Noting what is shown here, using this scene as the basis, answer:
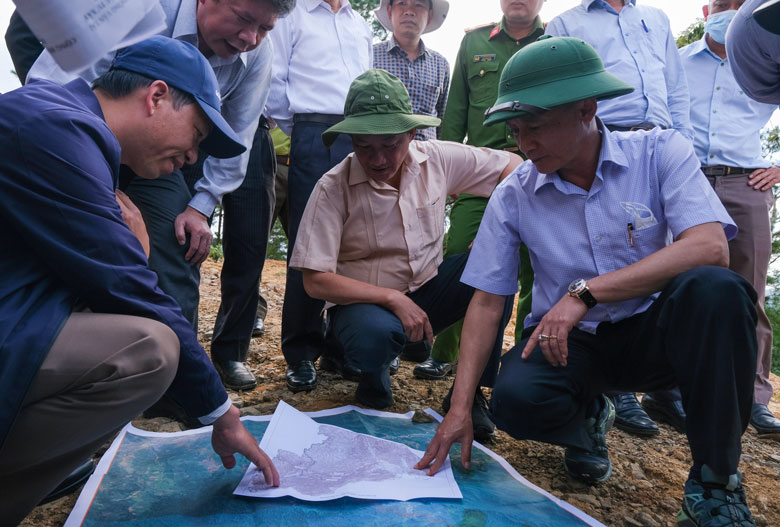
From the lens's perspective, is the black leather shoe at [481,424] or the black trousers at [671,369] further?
the black leather shoe at [481,424]

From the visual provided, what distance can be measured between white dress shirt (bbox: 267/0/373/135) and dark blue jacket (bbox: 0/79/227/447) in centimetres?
177

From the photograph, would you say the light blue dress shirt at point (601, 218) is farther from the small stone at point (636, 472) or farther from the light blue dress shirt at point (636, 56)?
the light blue dress shirt at point (636, 56)

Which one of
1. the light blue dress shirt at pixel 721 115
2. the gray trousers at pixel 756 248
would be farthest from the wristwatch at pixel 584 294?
the light blue dress shirt at pixel 721 115

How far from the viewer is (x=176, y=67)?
4.62ft

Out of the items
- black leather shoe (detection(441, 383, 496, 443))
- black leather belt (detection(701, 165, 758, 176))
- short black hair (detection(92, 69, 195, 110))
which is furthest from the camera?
black leather belt (detection(701, 165, 758, 176))

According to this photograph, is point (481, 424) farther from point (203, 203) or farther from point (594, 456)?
point (203, 203)

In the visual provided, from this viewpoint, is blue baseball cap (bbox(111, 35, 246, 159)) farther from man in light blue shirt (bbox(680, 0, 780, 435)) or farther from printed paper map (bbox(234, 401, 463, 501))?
Result: man in light blue shirt (bbox(680, 0, 780, 435))

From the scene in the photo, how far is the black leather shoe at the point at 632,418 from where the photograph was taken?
2.45 m

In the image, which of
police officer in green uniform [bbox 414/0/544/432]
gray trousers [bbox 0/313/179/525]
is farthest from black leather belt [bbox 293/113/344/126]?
gray trousers [bbox 0/313/179/525]

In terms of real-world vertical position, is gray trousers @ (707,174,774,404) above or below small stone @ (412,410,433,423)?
above

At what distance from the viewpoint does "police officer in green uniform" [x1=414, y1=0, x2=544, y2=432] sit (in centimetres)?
302

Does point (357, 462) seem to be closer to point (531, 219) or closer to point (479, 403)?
point (479, 403)

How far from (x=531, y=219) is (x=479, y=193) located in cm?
77

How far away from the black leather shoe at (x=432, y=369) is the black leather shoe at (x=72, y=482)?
5.25 ft
